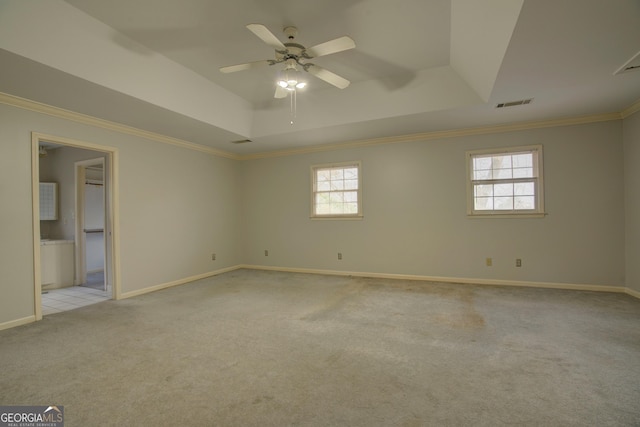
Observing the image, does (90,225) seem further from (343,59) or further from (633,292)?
(633,292)

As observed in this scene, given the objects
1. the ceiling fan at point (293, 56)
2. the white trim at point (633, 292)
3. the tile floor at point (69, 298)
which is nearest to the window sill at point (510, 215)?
the white trim at point (633, 292)

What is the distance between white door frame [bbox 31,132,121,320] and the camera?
3.54 metres

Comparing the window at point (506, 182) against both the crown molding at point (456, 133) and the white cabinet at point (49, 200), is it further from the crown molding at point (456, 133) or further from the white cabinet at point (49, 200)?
the white cabinet at point (49, 200)

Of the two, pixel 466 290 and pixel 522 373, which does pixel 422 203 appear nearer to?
pixel 466 290

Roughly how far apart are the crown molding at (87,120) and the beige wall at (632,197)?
21.9ft

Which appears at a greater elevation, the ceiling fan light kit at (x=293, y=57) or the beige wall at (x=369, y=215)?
the ceiling fan light kit at (x=293, y=57)

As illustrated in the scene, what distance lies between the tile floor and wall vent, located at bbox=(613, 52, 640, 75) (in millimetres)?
6678

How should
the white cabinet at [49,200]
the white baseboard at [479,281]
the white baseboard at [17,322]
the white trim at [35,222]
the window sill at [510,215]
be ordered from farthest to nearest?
the white cabinet at [49,200]
the window sill at [510,215]
the white baseboard at [479,281]
the white trim at [35,222]
the white baseboard at [17,322]

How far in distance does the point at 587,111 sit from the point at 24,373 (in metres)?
6.76

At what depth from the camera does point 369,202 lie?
567 cm

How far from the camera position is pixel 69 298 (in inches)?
179

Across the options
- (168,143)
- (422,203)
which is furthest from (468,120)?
(168,143)

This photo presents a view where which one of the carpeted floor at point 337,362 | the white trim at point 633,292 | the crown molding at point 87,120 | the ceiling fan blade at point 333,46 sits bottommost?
the carpeted floor at point 337,362

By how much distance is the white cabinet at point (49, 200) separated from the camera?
5.62 metres
